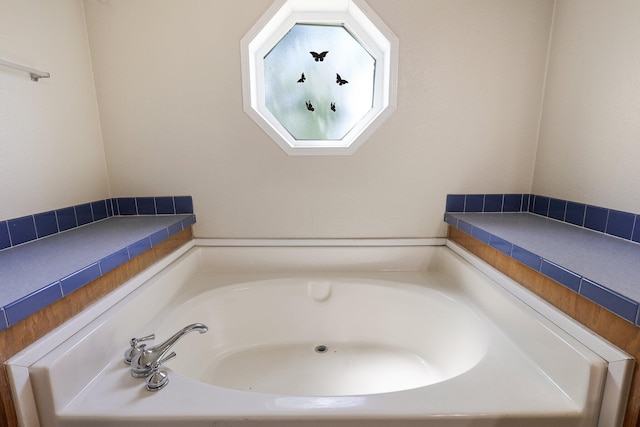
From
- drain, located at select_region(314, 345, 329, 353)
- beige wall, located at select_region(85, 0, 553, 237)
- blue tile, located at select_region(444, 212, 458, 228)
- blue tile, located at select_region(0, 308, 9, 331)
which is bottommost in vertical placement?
drain, located at select_region(314, 345, 329, 353)

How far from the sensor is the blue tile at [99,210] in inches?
61.2

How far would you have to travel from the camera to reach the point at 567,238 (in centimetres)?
121

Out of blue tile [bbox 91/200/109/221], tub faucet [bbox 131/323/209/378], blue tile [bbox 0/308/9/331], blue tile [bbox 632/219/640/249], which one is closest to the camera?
blue tile [bbox 0/308/9/331]

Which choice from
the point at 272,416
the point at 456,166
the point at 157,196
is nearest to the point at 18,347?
the point at 272,416

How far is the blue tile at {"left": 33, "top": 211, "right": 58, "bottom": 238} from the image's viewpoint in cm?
123

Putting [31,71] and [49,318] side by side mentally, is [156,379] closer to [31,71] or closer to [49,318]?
[49,318]

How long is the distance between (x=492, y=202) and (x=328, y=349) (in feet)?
4.03

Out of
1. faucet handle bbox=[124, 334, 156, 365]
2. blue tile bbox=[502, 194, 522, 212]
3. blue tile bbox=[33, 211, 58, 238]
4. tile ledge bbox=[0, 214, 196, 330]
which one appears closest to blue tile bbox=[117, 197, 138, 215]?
tile ledge bbox=[0, 214, 196, 330]

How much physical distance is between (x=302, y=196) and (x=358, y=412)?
112 cm

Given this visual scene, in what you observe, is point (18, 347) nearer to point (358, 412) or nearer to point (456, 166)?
point (358, 412)

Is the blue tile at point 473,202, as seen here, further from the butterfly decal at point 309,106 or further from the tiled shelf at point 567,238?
the butterfly decal at point 309,106

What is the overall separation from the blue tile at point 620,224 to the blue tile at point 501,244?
450 millimetres

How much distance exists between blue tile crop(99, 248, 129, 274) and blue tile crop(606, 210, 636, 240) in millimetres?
1927

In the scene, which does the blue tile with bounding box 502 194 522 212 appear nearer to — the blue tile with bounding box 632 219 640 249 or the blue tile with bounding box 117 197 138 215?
the blue tile with bounding box 632 219 640 249
